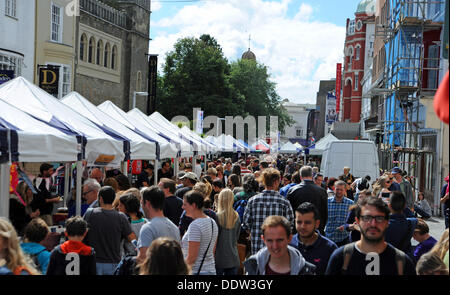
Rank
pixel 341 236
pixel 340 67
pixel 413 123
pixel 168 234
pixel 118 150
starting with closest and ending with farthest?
1. pixel 168 234
2. pixel 341 236
3. pixel 118 150
4. pixel 413 123
5. pixel 340 67

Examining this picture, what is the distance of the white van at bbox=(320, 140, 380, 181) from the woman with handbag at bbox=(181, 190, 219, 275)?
12896mm

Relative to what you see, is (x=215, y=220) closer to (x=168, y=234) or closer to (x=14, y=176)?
(x=168, y=234)

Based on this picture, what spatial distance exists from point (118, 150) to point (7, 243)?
6853 mm

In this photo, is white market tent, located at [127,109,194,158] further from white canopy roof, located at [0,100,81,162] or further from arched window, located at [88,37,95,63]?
arched window, located at [88,37,95,63]

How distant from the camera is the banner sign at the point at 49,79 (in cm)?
2552

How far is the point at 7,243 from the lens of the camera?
4.35m

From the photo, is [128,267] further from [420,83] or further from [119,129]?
[420,83]

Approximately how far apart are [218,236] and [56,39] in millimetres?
27029

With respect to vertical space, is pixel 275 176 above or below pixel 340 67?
below

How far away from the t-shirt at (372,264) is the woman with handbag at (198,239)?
86.0 inches

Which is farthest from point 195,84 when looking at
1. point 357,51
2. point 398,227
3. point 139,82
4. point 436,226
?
point 398,227

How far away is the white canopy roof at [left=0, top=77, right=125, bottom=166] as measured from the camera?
9.61 meters

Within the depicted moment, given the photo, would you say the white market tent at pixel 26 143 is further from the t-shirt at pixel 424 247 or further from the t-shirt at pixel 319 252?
the t-shirt at pixel 424 247

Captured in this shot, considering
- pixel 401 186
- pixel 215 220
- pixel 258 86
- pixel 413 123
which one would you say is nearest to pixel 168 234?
pixel 215 220
